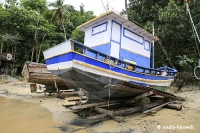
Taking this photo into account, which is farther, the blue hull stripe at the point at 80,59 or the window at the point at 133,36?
the window at the point at 133,36

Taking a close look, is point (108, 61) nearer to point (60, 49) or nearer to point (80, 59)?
point (80, 59)

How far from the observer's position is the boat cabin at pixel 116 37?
707 cm

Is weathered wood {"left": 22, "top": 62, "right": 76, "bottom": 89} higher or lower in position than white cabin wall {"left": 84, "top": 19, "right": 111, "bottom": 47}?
lower

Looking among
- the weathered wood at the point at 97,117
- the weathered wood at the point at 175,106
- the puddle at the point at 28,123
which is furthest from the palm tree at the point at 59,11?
the weathered wood at the point at 97,117

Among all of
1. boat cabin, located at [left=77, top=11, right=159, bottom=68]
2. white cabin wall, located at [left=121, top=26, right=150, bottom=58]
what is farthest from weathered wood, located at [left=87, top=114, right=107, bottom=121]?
white cabin wall, located at [left=121, top=26, right=150, bottom=58]

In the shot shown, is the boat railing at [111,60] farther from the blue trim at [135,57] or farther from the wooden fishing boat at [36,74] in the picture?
the wooden fishing boat at [36,74]

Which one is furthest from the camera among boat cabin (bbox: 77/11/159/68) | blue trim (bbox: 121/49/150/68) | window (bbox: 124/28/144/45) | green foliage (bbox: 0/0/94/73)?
green foliage (bbox: 0/0/94/73)

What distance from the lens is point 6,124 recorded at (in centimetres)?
525

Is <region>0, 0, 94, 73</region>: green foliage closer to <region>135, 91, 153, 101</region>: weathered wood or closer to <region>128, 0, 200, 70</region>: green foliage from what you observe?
<region>128, 0, 200, 70</region>: green foliage

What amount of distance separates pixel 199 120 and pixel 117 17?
5.14 metres

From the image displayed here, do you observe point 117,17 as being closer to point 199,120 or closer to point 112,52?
point 112,52

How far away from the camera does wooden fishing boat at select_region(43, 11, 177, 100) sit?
5.18m

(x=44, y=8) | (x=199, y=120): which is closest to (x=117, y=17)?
(x=199, y=120)

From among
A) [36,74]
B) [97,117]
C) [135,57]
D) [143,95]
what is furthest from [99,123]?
[36,74]
